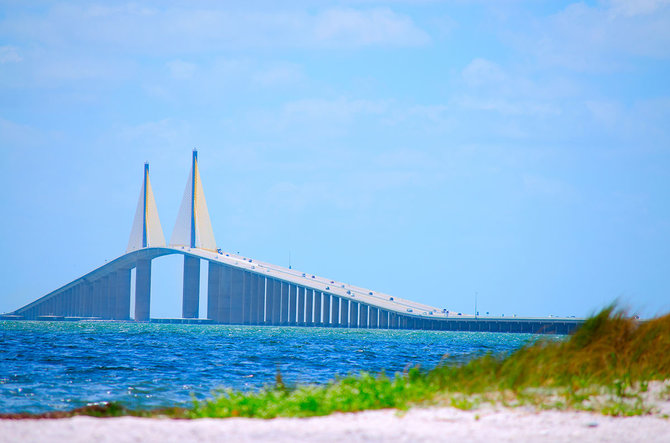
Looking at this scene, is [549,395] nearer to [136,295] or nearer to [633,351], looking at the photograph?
[633,351]

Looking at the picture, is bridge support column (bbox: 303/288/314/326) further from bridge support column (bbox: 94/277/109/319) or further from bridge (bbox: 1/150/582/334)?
bridge support column (bbox: 94/277/109/319)

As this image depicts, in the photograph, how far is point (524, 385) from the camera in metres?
9.69

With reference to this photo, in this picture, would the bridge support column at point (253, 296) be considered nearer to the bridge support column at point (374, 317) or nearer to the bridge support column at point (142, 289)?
the bridge support column at point (374, 317)

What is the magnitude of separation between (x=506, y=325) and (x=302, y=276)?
2786 centimetres

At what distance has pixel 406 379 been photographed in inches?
414

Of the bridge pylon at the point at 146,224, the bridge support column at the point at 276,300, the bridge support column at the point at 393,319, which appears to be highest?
the bridge pylon at the point at 146,224

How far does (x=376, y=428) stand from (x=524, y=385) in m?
2.60

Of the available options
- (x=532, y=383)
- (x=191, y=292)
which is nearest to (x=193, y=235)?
(x=191, y=292)

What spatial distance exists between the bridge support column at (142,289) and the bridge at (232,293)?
0.14 meters

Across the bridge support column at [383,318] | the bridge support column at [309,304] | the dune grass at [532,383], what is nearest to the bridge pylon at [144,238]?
the bridge support column at [309,304]

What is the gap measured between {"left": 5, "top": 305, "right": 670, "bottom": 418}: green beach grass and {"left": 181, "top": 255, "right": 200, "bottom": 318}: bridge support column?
10120 cm

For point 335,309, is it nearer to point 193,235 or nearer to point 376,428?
point 193,235

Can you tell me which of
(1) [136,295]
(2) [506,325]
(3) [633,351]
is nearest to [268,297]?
(1) [136,295]

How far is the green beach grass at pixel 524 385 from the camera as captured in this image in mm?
9008
